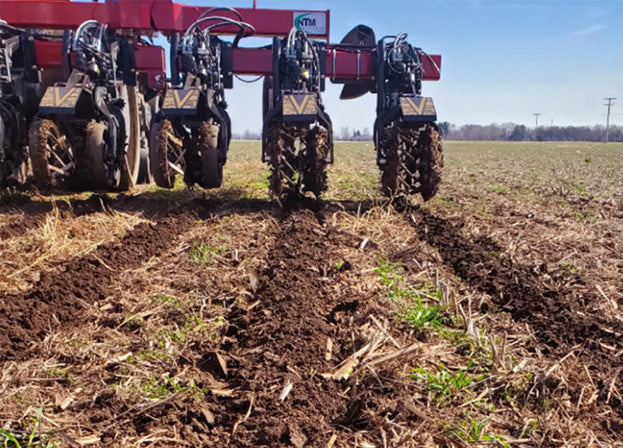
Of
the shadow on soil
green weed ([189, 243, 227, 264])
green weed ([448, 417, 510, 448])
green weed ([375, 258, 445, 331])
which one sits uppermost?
the shadow on soil

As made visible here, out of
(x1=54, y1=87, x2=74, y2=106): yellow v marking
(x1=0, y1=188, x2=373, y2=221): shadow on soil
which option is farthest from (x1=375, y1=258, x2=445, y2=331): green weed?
(x1=54, y1=87, x2=74, y2=106): yellow v marking

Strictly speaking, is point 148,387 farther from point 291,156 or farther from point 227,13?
point 227,13

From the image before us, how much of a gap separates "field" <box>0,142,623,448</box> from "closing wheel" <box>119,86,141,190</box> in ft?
7.18

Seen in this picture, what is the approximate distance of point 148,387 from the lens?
2570 millimetres

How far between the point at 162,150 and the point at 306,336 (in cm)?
429

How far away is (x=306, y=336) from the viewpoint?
300 cm

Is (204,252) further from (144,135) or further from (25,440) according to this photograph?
(144,135)

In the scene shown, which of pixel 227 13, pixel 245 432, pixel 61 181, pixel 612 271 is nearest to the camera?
pixel 245 432

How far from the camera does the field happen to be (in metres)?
2.27

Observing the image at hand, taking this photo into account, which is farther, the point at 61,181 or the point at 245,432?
the point at 61,181

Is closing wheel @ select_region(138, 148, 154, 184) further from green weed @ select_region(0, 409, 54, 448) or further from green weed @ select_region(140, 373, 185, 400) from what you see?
green weed @ select_region(0, 409, 54, 448)

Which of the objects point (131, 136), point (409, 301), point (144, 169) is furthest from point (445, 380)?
point (144, 169)

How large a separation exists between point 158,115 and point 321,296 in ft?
13.6

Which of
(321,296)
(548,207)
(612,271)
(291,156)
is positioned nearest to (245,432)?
(321,296)
